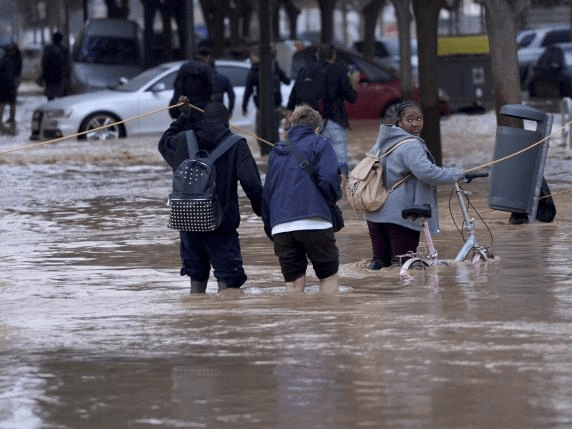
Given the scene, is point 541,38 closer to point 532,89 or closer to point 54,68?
point 532,89

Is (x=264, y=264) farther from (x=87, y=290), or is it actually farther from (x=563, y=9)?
(x=563, y=9)

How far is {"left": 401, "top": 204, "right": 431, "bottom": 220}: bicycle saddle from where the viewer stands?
37.9 ft

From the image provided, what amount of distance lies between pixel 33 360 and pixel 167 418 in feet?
5.47

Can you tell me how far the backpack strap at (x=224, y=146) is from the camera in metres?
11.0

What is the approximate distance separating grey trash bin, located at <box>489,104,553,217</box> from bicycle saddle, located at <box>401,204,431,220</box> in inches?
129

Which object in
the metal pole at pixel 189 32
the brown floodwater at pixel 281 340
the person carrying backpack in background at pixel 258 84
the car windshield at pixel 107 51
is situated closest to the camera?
the brown floodwater at pixel 281 340

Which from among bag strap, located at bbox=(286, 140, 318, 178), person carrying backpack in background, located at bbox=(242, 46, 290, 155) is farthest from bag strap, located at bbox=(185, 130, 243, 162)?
person carrying backpack in background, located at bbox=(242, 46, 290, 155)

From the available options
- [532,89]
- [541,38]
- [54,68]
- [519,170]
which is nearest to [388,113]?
[54,68]

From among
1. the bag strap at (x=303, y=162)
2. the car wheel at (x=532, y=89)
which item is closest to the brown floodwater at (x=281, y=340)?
the bag strap at (x=303, y=162)

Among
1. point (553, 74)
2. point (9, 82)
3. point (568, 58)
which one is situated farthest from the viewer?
point (568, 58)

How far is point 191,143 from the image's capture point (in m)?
11.1

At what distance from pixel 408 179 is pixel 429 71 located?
10118mm

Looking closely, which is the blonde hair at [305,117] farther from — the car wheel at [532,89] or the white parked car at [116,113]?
the car wheel at [532,89]

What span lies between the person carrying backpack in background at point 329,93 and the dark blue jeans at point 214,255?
730 centimetres
